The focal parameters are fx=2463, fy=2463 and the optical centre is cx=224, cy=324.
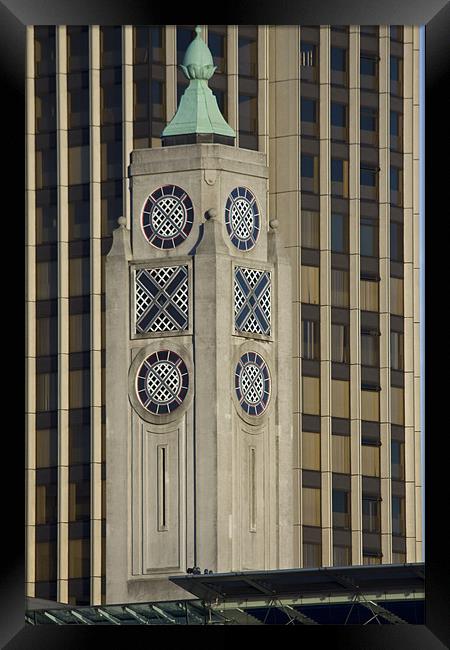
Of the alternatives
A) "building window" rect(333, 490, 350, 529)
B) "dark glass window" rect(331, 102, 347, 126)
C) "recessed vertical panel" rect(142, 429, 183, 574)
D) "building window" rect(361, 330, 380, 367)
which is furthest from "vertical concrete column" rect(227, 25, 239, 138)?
"recessed vertical panel" rect(142, 429, 183, 574)

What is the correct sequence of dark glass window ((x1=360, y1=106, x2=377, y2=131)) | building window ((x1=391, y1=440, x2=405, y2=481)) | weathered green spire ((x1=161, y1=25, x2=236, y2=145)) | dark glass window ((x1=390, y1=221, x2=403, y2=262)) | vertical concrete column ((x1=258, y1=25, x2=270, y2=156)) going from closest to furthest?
weathered green spire ((x1=161, y1=25, x2=236, y2=145)) < vertical concrete column ((x1=258, y1=25, x2=270, y2=156)) < building window ((x1=391, y1=440, x2=405, y2=481)) < dark glass window ((x1=360, y1=106, x2=377, y2=131)) < dark glass window ((x1=390, y1=221, x2=403, y2=262))

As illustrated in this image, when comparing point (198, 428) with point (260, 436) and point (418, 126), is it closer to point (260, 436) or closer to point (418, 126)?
point (260, 436)

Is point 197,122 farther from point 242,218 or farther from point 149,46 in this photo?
point 149,46

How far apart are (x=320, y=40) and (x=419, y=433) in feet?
63.1

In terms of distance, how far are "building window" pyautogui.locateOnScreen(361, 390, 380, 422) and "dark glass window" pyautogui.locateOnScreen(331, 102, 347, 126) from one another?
12698 mm

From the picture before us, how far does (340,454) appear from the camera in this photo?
114 m

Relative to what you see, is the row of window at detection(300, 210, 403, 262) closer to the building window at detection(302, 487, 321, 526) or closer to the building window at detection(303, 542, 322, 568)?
the building window at detection(302, 487, 321, 526)

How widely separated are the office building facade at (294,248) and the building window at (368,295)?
0.10 m

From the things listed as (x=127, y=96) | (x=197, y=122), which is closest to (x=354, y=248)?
(x=127, y=96)

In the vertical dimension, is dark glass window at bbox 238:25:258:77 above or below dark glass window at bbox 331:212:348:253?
above

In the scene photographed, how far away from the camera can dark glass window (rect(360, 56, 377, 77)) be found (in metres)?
116

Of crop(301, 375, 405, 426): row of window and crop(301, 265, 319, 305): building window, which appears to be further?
crop(301, 265, 319, 305): building window

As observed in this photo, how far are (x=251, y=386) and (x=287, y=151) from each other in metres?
29.2

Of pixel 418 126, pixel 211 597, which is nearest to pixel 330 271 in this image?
pixel 418 126
